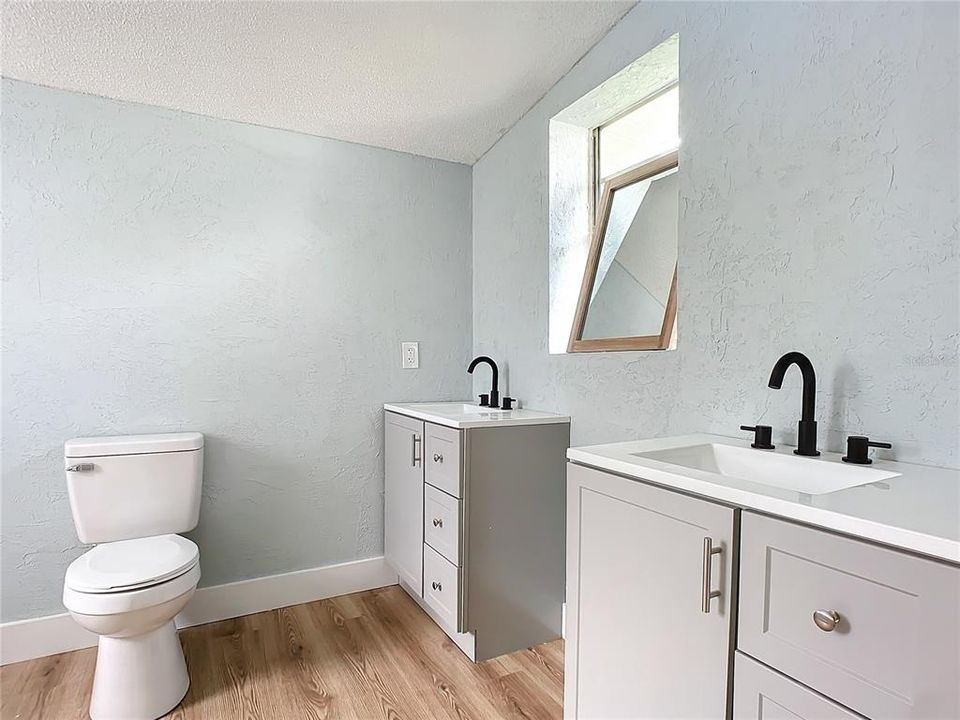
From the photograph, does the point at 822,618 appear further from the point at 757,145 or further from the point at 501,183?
the point at 501,183

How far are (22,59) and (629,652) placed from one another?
8.22ft

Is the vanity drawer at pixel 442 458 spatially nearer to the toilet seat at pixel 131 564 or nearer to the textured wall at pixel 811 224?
the textured wall at pixel 811 224

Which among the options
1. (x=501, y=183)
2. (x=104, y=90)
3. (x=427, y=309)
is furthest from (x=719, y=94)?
(x=104, y=90)

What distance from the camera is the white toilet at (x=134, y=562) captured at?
1.53 m

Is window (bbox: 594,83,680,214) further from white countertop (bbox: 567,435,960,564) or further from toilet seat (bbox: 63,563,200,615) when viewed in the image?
toilet seat (bbox: 63,563,200,615)

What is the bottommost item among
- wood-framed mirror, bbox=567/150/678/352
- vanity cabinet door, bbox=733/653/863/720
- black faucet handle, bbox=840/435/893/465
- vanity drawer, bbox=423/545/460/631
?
vanity drawer, bbox=423/545/460/631

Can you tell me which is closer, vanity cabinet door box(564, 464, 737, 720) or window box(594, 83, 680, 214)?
vanity cabinet door box(564, 464, 737, 720)

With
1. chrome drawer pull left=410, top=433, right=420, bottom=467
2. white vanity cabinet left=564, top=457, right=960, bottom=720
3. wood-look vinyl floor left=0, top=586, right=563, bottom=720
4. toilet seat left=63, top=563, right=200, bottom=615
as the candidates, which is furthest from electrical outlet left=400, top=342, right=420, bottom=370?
white vanity cabinet left=564, top=457, right=960, bottom=720

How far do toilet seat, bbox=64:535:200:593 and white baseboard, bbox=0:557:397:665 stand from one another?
0.47 meters

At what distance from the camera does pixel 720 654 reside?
35.6 inches

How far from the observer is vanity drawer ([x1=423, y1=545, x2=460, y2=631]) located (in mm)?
1836

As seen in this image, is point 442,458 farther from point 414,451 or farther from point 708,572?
point 708,572

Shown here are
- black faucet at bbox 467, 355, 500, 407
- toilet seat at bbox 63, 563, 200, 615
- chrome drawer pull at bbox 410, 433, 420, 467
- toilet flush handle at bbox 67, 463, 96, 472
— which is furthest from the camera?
black faucet at bbox 467, 355, 500, 407

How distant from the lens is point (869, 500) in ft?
2.67
